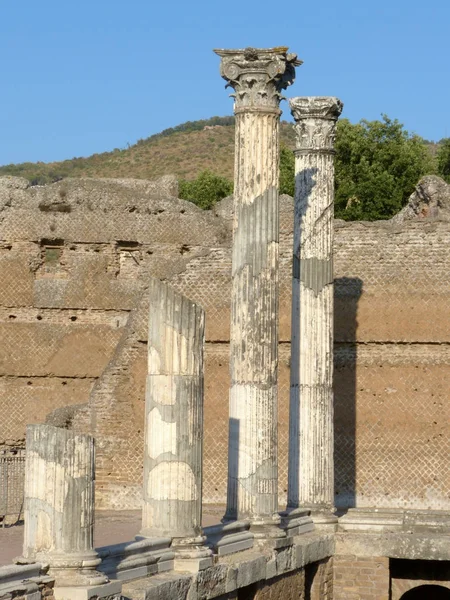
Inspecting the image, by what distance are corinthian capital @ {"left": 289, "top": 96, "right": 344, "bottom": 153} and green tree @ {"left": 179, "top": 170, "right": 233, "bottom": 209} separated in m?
21.9

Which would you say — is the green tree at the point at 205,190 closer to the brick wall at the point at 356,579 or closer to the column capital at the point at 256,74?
the brick wall at the point at 356,579

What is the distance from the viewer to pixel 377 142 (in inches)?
1475

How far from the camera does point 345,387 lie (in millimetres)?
20094

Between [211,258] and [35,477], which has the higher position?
[211,258]

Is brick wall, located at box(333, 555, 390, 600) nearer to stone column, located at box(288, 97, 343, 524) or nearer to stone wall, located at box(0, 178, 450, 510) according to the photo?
stone column, located at box(288, 97, 343, 524)

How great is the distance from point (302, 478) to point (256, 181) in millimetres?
3766

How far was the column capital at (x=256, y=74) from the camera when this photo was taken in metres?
Result: 13.9

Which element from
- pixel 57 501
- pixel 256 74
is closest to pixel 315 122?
pixel 256 74

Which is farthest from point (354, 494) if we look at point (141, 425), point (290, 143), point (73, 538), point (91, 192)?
point (290, 143)

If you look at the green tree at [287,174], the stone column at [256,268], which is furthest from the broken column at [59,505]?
the green tree at [287,174]

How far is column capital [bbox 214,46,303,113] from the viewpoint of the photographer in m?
13.9

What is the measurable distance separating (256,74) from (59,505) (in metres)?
5.46

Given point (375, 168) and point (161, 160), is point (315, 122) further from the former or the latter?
point (161, 160)

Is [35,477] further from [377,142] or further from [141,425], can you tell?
[377,142]
